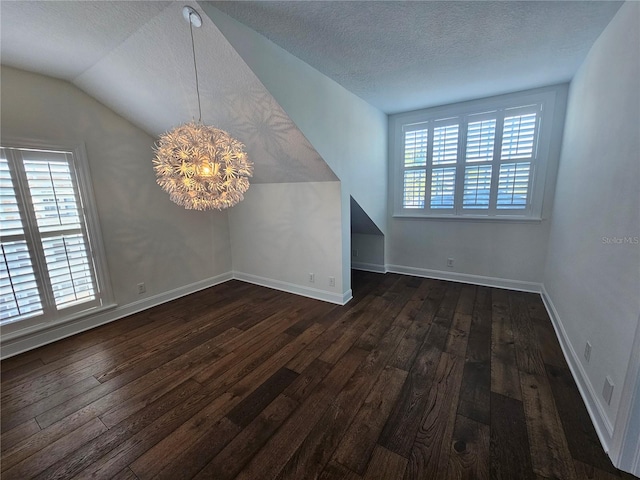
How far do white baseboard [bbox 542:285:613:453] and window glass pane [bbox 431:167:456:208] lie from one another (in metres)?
1.93

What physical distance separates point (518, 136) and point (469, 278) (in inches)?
78.8

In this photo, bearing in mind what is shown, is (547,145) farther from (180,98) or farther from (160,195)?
(160,195)

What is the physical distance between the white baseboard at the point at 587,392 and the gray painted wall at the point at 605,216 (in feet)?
0.04

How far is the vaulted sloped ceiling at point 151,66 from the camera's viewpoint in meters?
1.70

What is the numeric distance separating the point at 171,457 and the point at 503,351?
2.60 m

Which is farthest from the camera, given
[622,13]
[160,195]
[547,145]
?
[160,195]

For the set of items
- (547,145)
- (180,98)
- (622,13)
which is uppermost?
(622,13)

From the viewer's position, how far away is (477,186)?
3650 millimetres

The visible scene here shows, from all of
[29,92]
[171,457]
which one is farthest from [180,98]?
[171,457]

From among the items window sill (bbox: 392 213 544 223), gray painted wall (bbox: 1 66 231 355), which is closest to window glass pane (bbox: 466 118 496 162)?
window sill (bbox: 392 213 544 223)

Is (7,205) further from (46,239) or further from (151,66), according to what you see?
(151,66)

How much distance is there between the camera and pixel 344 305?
3270 mm

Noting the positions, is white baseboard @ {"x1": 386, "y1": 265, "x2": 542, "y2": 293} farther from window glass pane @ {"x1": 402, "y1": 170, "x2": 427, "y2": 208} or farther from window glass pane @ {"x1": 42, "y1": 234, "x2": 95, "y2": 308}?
window glass pane @ {"x1": 42, "y1": 234, "x2": 95, "y2": 308}

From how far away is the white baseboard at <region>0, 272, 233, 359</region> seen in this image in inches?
93.1
